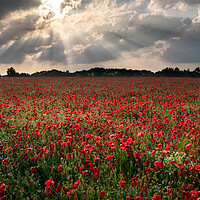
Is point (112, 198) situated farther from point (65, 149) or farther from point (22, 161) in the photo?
point (22, 161)

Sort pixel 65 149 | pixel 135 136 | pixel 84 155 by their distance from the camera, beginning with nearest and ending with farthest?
1. pixel 84 155
2. pixel 65 149
3. pixel 135 136

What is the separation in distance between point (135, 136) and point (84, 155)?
195 centimetres

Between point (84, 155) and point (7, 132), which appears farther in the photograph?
point (7, 132)

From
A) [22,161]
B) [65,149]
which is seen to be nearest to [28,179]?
[22,161]

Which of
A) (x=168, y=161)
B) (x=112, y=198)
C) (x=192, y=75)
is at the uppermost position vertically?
(x=192, y=75)

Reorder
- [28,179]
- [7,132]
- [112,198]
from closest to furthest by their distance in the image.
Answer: [112,198] → [28,179] → [7,132]

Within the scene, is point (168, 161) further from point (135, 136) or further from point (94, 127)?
point (94, 127)

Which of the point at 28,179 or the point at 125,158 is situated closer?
the point at 28,179

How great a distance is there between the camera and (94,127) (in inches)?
242

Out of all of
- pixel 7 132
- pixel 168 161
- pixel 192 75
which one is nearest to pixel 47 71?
pixel 192 75

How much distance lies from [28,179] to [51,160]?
24.2 inches

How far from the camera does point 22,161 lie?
424 cm

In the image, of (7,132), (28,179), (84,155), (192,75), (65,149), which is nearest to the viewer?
(28,179)

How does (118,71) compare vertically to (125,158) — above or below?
above
